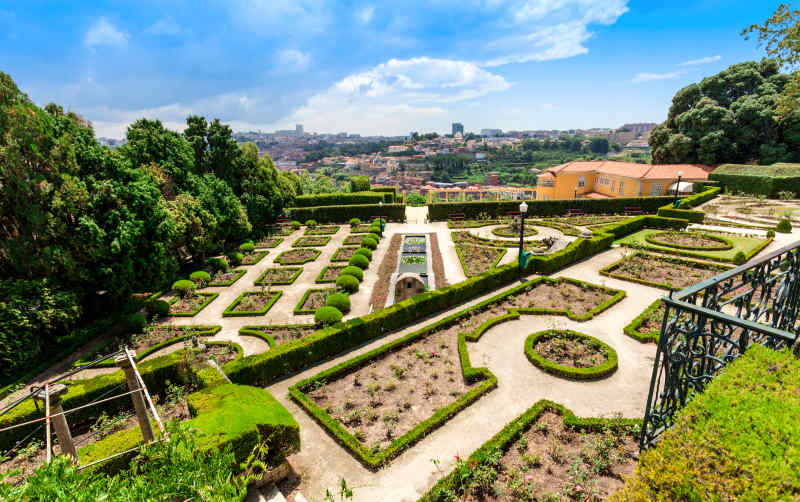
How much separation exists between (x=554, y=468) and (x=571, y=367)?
4.12 metres

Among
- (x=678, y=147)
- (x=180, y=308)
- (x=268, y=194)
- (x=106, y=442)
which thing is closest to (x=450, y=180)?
(x=678, y=147)

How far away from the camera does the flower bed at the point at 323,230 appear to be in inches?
1252

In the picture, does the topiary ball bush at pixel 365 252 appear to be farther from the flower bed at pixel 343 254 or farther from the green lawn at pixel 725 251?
the green lawn at pixel 725 251

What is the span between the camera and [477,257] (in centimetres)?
2259

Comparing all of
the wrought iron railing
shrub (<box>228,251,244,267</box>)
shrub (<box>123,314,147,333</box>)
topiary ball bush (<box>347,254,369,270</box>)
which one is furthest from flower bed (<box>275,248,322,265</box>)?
the wrought iron railing

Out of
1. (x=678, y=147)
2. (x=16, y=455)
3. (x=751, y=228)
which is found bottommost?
(x=16, y=455)

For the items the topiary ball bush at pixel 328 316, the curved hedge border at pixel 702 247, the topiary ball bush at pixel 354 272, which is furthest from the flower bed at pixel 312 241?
the curved hedge border at pixel 702 247

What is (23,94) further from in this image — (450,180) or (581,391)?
(450,180)

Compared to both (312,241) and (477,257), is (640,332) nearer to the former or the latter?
(477,257)

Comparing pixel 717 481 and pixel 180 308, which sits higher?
pixel 717 481

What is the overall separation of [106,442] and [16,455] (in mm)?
4527

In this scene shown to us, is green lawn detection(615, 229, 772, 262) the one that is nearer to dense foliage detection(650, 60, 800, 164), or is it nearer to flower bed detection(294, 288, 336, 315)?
flower bed detection(294, 288, 336, 315)

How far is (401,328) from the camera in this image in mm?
14008

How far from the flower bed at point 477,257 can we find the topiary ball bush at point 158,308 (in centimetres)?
1544
